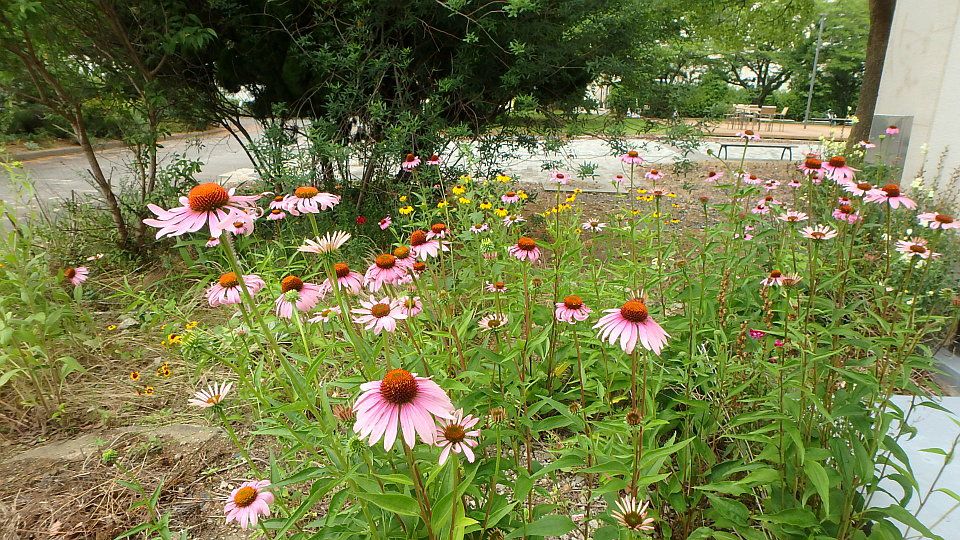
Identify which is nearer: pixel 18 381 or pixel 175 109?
pixel 18 381

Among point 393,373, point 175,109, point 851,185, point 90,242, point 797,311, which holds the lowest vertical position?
point 90,242

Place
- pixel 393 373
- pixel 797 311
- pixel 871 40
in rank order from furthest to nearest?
pixel 871 40, pixel 797 311, pixel 393 373

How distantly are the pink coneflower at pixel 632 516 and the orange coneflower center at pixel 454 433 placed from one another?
0.36m

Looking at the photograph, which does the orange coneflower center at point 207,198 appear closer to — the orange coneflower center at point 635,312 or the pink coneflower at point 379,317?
the pink coneflower at point 379,317

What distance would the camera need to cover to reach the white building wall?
2.81 m

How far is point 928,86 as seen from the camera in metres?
3.00

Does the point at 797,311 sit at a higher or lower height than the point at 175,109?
lower

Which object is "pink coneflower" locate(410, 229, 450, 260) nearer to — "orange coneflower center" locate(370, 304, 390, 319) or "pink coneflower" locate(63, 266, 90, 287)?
"orange coneflower center" locate(370, 304, 390, 319)

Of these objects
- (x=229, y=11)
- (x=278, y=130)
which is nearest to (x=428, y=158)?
(x=278, y=130)

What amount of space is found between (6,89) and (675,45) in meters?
5.09

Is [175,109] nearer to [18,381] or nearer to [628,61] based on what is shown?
→ [18,381]

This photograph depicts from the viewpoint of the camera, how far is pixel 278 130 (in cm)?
370

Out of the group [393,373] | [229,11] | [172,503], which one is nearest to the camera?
[393,373]

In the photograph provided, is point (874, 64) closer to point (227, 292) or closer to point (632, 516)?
point (632, 516)
